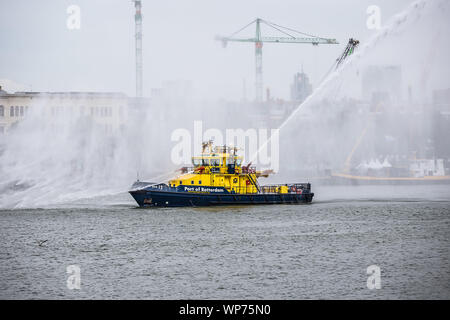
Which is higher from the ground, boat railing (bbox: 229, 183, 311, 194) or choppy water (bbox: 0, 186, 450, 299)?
boat railing (bbox: 229, 183, 311, 194)

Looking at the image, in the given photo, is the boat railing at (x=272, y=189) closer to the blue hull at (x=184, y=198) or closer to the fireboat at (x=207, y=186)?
the fireboat at (x=207, y=186)

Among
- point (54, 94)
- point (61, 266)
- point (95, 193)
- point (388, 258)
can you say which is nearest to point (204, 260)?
point (61, 266)

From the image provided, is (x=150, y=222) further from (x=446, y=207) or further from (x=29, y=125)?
(x=29, y=125)

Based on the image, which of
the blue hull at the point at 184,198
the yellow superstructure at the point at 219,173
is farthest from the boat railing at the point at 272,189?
the blue hull at the point at 184,198

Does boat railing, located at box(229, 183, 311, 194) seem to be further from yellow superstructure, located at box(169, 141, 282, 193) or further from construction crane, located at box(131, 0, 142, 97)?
construction crane, located at box(131, 0, 142, 97)

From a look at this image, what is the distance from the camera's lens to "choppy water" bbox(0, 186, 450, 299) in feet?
92.8

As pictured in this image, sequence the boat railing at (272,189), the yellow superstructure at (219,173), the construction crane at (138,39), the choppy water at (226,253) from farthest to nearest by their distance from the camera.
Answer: the construction crane at (138,39)
the boat railing at (272,189)
the yellow superstructure at (219,173)
the choppy water at (226,253)

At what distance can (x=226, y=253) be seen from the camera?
118ft

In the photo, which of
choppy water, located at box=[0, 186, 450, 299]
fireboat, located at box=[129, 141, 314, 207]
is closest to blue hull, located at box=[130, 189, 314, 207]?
fireboat, located at box=[129, 141, 314, 207]

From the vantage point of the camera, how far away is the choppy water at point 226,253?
28.3 m

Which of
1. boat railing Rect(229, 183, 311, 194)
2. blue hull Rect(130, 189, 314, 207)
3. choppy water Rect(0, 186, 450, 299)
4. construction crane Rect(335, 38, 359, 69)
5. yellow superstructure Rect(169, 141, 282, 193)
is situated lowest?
choppy water Rect(0, 186, 450, 299)

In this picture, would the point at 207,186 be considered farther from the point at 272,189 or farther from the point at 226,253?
the point at 226,253

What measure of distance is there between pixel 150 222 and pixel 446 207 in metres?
29.8

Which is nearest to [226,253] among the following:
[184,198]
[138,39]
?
[184,198]
